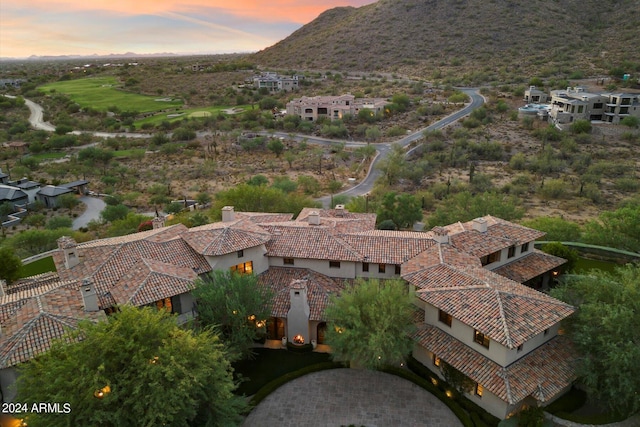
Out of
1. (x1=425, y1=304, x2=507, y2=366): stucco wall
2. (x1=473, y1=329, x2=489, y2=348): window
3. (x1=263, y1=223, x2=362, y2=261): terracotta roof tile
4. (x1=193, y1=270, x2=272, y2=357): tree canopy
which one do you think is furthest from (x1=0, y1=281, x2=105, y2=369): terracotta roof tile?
(x1=473, y1=329, x2=489, y2=348): window

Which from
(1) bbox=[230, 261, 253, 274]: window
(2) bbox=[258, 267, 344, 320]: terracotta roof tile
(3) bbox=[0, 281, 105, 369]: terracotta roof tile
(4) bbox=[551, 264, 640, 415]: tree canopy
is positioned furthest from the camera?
(1) bbox=[230, 261, 253, 274]: window

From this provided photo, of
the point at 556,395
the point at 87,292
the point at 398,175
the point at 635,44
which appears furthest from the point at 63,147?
the point at 635,44

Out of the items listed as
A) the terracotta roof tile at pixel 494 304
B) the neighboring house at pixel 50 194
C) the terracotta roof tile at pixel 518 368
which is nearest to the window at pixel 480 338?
the terracotta roof tile at pixel 518 368

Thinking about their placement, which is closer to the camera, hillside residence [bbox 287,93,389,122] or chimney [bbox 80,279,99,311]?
chimney [bbox 80,279,99,311]

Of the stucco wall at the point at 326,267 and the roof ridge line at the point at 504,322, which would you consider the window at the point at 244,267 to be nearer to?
the stucco wall at the point at 326,267

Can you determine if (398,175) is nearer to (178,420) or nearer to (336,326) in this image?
(336,326)

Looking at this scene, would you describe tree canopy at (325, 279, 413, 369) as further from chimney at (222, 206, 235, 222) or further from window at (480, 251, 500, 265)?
chimney at (222, 206, 235, 222)
